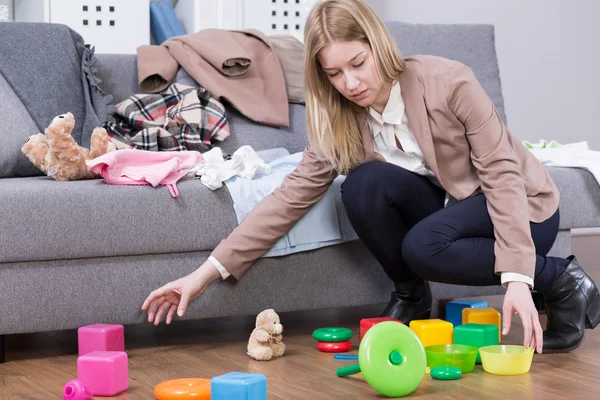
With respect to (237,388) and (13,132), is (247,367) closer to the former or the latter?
(237,388)

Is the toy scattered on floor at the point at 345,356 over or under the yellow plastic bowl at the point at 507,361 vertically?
under

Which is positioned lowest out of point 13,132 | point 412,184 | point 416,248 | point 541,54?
point 416,248

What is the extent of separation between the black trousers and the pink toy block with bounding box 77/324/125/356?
59 centimetres

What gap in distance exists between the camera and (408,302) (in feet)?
6.50

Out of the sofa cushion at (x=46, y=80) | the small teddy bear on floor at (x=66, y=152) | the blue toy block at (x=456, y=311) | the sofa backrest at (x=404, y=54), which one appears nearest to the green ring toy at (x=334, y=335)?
the blue toy block at (x=456, y=311)

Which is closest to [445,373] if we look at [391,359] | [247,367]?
[391,359]

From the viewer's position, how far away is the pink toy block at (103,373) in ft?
4.92

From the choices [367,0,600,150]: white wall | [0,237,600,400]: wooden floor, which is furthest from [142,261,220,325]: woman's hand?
[367,0,600,150]: white wall

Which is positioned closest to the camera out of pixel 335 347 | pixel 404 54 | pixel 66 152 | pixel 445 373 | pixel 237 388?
pixel 237 388

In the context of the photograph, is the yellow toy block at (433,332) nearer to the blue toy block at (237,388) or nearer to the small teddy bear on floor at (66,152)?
the blue toy block at (237,388)

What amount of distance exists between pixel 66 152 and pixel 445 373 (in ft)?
3.24

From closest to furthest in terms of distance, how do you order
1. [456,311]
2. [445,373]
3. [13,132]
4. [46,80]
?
[445,373], [456,311], [13,132], [46,80]

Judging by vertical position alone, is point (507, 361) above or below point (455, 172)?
below

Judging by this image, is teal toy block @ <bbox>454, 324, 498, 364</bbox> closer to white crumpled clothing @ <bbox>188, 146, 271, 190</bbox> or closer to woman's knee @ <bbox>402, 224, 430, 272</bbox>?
woman's knee @ <bbox>402, 224, 430, 272</bbox>
